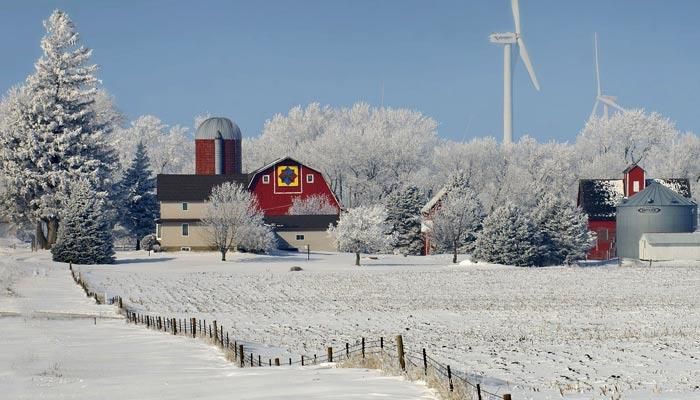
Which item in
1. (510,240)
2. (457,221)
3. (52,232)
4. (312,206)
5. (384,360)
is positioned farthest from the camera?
(312,206)

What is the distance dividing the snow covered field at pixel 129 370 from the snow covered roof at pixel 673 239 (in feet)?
182

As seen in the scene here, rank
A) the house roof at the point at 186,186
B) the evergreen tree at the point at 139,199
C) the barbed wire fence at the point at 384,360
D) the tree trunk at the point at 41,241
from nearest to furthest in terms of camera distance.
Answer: the barbed wire fence at the point at 384,360 < the tree trunk at the point at 41,241 < the house roof at the point at 186,186 < the evergreen tree at the point at 139,199

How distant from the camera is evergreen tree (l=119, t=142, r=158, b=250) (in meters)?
96.9

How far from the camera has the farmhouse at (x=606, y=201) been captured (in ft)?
323

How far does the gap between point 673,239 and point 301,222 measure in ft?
105

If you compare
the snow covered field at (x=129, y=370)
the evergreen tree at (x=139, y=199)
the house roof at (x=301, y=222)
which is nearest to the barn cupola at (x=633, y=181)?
the house roof at (x=301, y=222)

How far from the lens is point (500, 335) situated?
1399 inches

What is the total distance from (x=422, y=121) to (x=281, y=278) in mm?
83713

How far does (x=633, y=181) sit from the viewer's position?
100 metres

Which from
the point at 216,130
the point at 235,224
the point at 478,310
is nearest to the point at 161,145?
the point at 216,130

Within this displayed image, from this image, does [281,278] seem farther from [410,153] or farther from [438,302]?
[410,153]

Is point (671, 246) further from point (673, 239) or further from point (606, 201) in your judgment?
point (606, 201)

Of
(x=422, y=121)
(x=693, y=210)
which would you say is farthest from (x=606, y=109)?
(x=693, y=210)

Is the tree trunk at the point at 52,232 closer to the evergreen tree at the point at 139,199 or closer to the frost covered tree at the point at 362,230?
the evergreen tree at the point at 139,199
